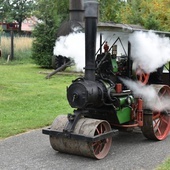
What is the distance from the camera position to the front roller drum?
498cm

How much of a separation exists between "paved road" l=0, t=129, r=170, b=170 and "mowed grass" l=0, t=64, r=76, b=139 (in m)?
0.64

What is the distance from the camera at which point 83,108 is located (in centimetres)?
521

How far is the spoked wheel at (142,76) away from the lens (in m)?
6.04

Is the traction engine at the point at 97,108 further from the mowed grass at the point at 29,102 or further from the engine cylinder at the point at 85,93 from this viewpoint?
the mowed grass at the point at 29,102

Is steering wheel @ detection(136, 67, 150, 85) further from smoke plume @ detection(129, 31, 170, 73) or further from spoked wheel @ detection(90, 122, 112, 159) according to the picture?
spoked wheel @ detection(90, 122, 112, 159)

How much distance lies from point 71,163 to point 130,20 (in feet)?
52.0

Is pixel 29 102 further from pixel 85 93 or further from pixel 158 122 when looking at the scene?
pixel 85 93

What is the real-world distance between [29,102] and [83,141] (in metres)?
4.72

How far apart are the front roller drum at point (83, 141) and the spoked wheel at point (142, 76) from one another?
3.91 feet

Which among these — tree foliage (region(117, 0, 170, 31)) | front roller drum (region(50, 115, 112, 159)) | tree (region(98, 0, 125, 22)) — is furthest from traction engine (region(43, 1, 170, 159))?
tree (region(98, 0, 125, 22))

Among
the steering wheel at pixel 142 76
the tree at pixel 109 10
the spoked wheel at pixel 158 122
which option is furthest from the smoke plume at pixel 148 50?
the tree at pixel 109 10

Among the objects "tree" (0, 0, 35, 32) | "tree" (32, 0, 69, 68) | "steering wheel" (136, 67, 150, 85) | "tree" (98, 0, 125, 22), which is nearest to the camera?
"steering wheel" (136, 67, 150, 85)

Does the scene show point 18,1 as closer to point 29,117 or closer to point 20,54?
point 20,54

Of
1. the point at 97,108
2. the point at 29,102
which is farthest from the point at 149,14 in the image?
the point at 97,108
